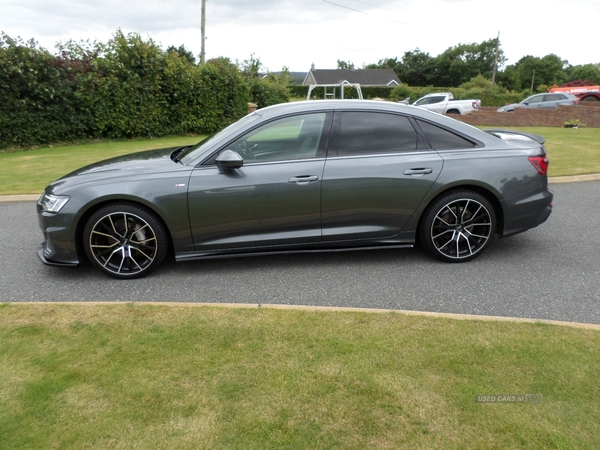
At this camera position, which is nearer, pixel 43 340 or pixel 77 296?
pixel 43 340

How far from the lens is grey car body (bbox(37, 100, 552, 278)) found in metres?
4.25

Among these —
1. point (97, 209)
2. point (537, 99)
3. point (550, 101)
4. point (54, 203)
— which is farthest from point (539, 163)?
point (537, 99)

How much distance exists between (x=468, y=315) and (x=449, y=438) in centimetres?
136

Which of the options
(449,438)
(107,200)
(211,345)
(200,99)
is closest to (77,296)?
→ (107,200)

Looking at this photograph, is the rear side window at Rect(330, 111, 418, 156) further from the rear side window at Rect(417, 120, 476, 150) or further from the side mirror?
the side mirror

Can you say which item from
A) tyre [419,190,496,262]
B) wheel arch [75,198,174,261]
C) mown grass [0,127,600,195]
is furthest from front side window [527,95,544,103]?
wheel arch [75,198,174,261]

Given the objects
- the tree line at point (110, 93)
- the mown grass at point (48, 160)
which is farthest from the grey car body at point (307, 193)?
the tree line at point (110, 93)

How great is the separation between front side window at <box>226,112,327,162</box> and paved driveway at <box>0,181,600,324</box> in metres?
1.09

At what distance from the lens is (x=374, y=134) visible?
4.54m

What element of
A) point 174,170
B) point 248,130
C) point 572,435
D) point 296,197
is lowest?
point 572,435

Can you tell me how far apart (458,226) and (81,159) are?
385 inches

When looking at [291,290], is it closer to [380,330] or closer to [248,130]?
[380,330]

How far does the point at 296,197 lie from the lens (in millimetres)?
4309

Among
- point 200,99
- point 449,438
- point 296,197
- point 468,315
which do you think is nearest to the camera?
point 449,438
